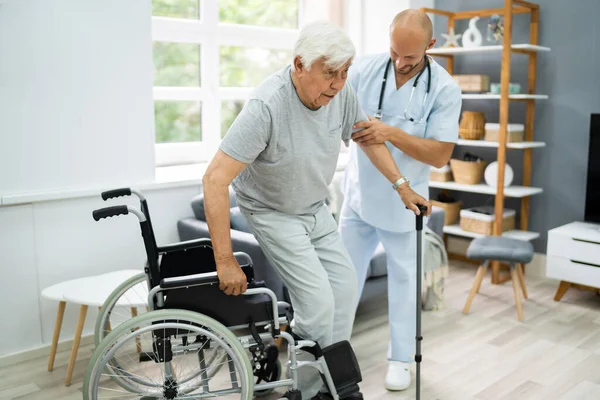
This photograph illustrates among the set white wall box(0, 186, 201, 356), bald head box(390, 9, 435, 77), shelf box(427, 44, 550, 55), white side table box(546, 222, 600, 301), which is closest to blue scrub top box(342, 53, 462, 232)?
bald head box(390, 9, 435, 77)

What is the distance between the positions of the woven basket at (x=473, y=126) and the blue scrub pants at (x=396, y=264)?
1.75 metres

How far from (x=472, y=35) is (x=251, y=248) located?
228 cm

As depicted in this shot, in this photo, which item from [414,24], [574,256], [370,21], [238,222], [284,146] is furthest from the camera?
[370,21]

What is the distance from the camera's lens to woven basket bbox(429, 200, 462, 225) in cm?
429

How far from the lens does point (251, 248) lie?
9.20 feet

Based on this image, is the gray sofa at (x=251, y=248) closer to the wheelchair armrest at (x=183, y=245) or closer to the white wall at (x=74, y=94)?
the white wall at (x=74, y=94)

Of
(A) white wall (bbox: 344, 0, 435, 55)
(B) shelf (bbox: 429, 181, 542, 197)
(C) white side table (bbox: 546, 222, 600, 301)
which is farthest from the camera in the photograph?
(A) white wall (bbox: 344, 0, 435, 55)

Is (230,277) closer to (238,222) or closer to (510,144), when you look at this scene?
(238,222)

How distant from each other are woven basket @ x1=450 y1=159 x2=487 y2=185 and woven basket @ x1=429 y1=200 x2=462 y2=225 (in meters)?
0.19

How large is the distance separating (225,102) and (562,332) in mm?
2366

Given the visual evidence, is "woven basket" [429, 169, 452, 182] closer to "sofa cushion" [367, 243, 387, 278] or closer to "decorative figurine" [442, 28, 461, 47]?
"decorative figurine" [442, 28, 461, 47]

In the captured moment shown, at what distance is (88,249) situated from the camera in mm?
2926

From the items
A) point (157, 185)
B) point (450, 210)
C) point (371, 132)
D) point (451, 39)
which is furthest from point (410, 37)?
point (450, 210)

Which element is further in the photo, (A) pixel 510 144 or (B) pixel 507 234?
(B) pixel 507 234
